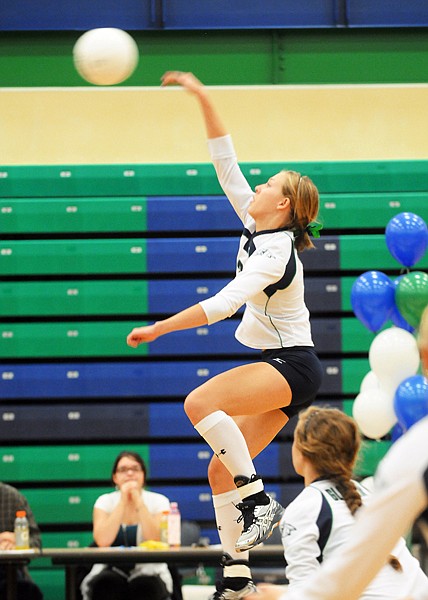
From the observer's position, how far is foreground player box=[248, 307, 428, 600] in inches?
67.4

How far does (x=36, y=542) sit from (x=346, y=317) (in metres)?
3.38

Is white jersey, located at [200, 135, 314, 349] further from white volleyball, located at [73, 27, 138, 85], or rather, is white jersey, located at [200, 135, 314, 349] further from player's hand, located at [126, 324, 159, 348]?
white volleyball, located at [73, 27, 138, 85]

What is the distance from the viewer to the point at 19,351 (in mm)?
8273

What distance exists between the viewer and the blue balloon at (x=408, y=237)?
259 inches

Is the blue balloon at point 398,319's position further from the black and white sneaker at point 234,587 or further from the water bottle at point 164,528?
the black and white sneaker at point 234,587

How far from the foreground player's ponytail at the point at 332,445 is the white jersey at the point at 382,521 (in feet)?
5.07

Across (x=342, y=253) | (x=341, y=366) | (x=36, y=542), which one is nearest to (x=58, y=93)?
(x=342, y=253)

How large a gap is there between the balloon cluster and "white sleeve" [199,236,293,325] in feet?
7.62

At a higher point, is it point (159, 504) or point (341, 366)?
point (341, 366)

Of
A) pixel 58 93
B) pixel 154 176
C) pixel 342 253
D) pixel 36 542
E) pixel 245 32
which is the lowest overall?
pixel 36 542

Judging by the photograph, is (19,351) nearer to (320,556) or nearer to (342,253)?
(342,253)

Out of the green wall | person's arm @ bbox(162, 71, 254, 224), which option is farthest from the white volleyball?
Answer: the green wall

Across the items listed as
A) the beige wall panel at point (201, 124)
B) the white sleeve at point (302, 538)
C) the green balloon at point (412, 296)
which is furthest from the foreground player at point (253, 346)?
the beige wall panel at point (201, 124)

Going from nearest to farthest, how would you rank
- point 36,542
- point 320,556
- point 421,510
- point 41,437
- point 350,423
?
point 421,510 < point 320,556 < point 350,423 < point 36,542 < point 41,437
